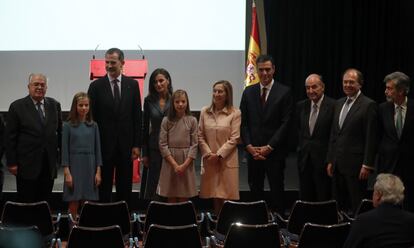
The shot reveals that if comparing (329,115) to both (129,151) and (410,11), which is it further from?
(410,11)

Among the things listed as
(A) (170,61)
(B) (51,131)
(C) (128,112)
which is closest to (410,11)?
(A) (170,61)

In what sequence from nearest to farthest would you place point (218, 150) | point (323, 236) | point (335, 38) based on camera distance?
1. point (323, 236)
2. point (218, 150)
3. point (335, 38)

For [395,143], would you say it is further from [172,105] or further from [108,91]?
[108,91]

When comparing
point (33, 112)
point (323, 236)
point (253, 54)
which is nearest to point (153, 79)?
point (33, 112)

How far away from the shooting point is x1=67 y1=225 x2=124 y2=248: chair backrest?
3375mm

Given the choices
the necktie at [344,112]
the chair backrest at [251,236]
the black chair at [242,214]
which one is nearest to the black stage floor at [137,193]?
the necktie at [344,112]

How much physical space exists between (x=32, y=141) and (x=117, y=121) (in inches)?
31.2

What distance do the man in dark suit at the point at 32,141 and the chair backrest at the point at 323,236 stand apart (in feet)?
8.57

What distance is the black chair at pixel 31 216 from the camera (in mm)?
4102

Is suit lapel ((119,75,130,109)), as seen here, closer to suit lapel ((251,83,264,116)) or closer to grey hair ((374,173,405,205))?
suit lapel ((251,83,264,116))

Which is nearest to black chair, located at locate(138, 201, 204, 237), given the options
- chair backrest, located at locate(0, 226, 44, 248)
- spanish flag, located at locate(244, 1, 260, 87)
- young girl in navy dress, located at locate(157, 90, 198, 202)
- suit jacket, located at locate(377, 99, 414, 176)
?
chair backrest, located at locate(0, 226, 44, 248)

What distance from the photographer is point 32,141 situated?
16.7 ft

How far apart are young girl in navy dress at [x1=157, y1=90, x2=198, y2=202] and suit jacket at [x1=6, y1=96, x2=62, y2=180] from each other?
103cm

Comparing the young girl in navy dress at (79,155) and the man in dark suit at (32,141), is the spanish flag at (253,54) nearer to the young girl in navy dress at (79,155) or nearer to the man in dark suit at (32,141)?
the young girl in navy dress at (79,155)
